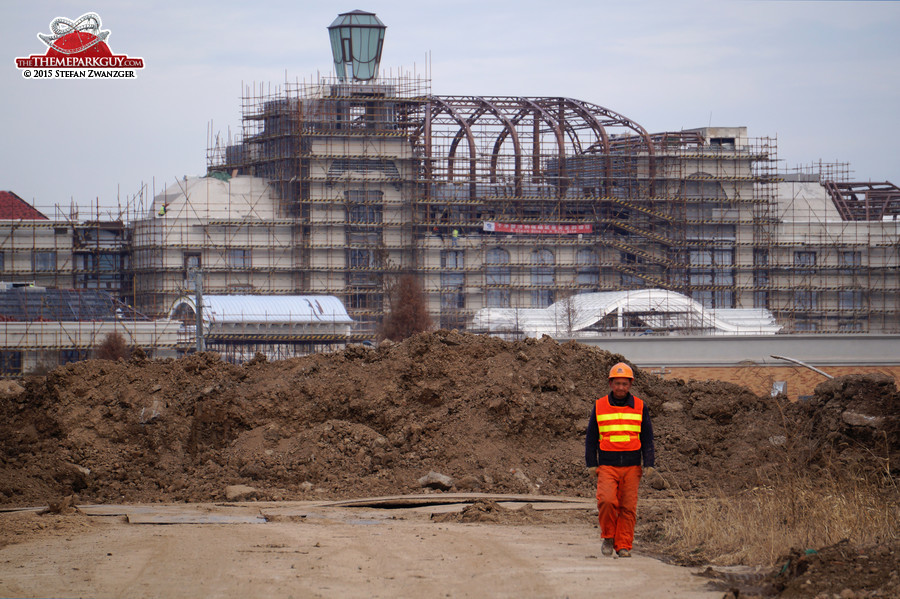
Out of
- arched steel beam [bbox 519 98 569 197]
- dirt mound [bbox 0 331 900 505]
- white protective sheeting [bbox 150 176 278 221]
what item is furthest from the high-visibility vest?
arched steel beam [bbox 519 98 569 197]

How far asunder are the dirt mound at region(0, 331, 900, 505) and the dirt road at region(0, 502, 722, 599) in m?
2.67

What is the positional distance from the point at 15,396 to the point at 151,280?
47.6m

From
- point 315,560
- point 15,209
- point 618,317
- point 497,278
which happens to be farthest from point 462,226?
point 315,560

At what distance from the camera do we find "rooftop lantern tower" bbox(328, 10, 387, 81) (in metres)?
70.9

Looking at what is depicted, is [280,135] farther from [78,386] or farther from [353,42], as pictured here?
[78,386]

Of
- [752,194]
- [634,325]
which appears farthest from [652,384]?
[752,194]

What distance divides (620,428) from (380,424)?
7256mm

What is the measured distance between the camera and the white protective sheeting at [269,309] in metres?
55.1

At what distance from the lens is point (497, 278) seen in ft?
222

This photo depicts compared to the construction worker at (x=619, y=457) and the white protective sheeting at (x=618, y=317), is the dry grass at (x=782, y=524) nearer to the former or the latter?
the construction worker at (x=619, y=457)

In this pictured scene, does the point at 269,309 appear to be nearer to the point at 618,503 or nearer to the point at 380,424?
the point at 380,424

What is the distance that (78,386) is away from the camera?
57.9 ft

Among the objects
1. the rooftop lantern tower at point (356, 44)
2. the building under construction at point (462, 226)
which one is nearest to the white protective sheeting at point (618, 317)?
the building under construction at point (462, 226)

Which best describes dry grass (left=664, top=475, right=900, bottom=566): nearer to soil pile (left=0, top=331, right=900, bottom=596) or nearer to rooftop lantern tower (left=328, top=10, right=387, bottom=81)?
soil pile (left=0, top=331, right=900, bottom=596)
